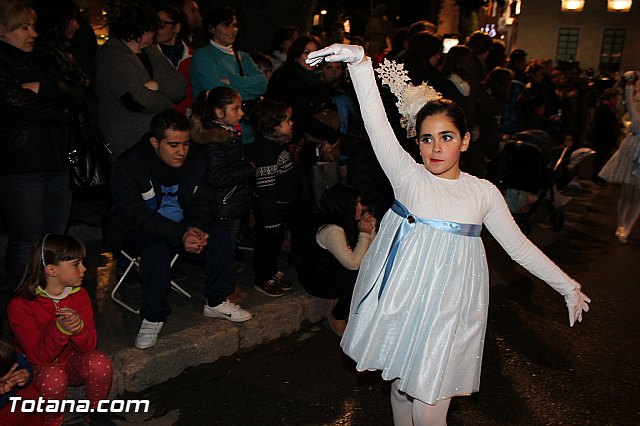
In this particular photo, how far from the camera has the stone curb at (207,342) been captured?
14.3ft

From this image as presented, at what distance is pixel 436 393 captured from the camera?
328 centimetres

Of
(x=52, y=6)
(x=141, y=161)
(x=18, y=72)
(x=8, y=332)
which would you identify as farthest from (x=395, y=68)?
(x=52, y=6)

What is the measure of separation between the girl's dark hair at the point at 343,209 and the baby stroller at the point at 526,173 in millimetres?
3589

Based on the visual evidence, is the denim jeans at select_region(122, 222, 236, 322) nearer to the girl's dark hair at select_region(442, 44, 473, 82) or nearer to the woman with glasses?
the woman with glasses

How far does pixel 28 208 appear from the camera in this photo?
15.2 ft

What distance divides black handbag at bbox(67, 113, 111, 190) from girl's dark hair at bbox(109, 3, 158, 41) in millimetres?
726

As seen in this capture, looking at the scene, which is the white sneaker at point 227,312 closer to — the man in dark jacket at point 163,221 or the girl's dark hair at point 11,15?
the man in dark jacket at point 163,221

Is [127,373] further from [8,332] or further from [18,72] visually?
[18,72]

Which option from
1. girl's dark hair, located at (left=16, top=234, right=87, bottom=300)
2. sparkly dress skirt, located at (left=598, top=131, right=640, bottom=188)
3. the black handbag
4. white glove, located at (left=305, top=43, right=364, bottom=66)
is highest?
white glove, located at (left=305, top=43, right=364, bottom=66)

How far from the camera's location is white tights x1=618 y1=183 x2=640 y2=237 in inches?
325

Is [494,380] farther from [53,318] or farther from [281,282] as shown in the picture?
[53,318]

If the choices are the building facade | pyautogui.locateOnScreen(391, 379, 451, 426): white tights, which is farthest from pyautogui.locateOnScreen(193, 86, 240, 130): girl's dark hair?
the building facade

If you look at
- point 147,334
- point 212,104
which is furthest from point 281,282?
point 212,104

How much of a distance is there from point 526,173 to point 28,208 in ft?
18.7
